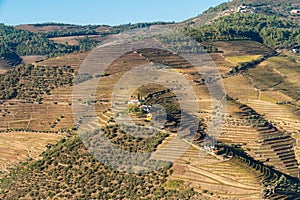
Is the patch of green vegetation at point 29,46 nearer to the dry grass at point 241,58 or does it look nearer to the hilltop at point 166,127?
the hilltop at point 166,127

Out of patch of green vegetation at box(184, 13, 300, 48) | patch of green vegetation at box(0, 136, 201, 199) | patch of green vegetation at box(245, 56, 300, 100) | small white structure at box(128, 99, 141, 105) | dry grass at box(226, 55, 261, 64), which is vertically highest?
patch of green vegetation at box(184, 13, 300, 48)

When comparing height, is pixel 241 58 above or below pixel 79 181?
above

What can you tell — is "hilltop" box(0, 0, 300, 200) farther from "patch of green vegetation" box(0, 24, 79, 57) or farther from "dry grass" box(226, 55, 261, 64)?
"patch of green vegetation" box(0, 24, 79, 57)

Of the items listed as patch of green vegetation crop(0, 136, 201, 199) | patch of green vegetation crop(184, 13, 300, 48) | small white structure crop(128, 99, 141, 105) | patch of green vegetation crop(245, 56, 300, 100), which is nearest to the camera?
patch of green vegetation crop(0, 136, 201, 199)

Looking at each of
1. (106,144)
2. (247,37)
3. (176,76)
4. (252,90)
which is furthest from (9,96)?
(247,37)

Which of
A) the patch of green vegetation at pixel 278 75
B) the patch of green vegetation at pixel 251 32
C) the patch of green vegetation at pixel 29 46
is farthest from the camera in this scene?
the patch of green vegetation at pixel 29 46

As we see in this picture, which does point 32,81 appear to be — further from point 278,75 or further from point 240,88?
point 278,75

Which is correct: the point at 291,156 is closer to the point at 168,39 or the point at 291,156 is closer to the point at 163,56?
the point at 163,56

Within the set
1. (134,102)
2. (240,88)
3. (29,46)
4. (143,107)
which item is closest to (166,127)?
(143,107)

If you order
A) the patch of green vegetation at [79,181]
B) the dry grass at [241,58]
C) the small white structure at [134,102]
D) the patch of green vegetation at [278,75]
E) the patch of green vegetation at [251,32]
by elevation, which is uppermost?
the patch of green vegetation at [251,32]

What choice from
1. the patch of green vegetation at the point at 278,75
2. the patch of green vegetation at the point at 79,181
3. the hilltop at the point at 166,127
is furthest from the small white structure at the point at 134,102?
the patch of green vegetation at the point at 278,75

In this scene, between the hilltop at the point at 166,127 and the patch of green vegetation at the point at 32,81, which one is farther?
the patch of green vegetation at the point at 32,81

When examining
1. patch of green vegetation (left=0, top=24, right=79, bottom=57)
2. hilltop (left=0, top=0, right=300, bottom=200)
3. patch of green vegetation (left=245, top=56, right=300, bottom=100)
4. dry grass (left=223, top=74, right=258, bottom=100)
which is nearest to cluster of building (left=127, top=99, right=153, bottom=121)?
hilltop (left=0, top=0, right=300, bottom=200)
